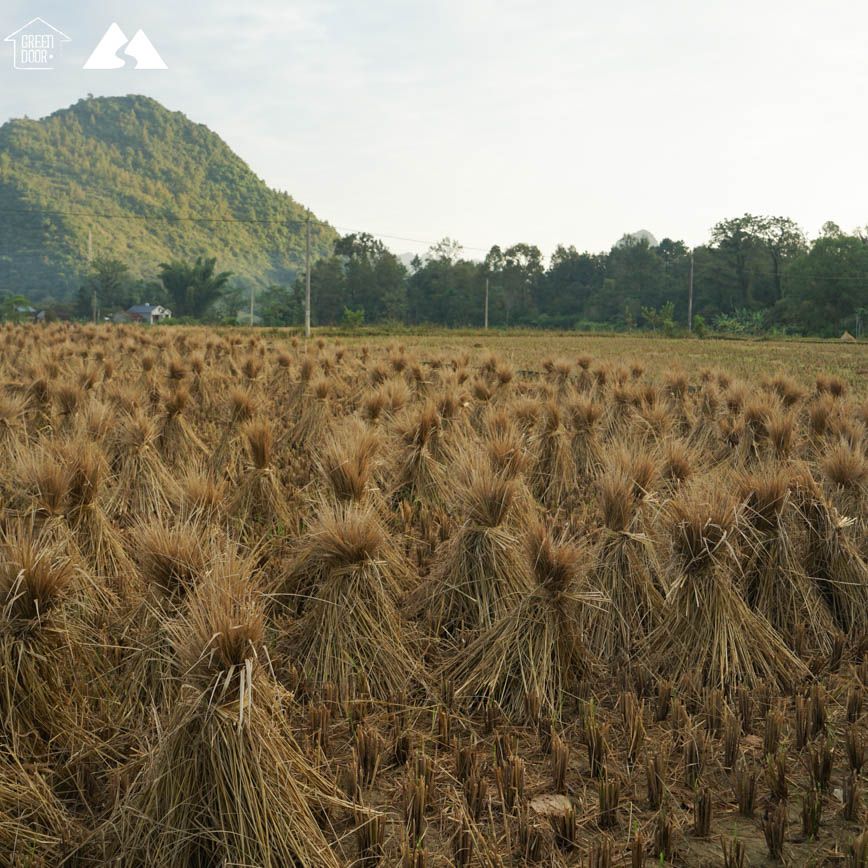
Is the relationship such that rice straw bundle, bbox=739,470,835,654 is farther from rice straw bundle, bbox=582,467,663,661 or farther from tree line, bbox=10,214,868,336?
tree line, bbox=10,214,868,336

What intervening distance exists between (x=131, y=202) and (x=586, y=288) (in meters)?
77.6

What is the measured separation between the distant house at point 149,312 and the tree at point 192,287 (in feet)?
4.16

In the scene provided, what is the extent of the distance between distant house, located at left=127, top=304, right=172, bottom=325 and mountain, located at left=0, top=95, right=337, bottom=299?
2198 cm

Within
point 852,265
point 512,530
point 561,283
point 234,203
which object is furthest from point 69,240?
point 512,530

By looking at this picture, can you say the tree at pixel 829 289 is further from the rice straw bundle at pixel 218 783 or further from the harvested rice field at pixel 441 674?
the rice straw bundle at pixel 218 783

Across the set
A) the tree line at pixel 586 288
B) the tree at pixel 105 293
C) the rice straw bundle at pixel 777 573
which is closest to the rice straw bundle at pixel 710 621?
the rice straw bundle at pixel 777 573

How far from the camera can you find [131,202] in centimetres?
10694

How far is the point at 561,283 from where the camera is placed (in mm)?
62750

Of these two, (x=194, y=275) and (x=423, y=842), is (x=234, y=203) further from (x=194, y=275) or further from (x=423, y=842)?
(x=423, y=842)

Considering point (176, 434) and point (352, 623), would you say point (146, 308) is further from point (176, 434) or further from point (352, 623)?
point (352, 623)

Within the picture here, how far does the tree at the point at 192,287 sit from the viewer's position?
A: 2633 inches

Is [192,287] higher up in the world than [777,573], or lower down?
higher up

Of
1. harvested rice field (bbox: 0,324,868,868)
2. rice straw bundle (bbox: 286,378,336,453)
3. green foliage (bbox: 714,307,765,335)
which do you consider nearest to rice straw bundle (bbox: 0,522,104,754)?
harvested rice field (bbox: 0,324,868,868)

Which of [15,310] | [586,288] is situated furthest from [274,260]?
[586,288]
